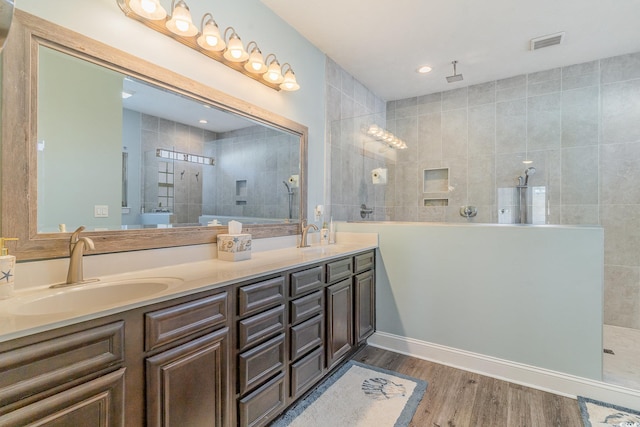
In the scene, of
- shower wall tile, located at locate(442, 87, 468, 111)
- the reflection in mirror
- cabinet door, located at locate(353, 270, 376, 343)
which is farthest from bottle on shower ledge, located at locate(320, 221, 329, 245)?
shower wall tile, located at locate(442, 87, 468, 111)

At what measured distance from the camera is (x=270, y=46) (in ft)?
7.63

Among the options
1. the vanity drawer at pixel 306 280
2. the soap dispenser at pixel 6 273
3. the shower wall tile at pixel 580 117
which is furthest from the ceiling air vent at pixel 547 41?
the soap dispenser at pixel 6 273

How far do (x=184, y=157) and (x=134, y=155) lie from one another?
32 cm

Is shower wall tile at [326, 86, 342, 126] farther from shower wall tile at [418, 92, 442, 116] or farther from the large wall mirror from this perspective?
shower wall tile at [418, 92, 442, 116]

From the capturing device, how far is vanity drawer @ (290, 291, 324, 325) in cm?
174

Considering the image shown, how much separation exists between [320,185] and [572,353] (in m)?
A: 2.24

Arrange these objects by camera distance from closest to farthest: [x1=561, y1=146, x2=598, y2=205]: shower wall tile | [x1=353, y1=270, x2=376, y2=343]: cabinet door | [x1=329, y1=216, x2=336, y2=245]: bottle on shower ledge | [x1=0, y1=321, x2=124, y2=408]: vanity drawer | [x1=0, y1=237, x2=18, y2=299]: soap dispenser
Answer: [x1=0, y1=321, x2=124, y2=408]: vanity drawer
[x1=0, y1=237, x2=18, y2=299]: soap dispenser
[x1=353, y1=270, x2=376, y2=343]: cabinet door
[x1=329, y1=216, x2=336, y2=245]: bottle on shower ledge
[x1=561, y1=146, x2=598, y2=205]: shower wall tile

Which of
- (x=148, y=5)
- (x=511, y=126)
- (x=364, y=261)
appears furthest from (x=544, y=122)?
(x=148, y=5)

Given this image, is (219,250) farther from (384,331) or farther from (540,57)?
(540,57)

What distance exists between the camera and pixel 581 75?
10.3 ft

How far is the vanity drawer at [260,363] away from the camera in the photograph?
55.6 inches

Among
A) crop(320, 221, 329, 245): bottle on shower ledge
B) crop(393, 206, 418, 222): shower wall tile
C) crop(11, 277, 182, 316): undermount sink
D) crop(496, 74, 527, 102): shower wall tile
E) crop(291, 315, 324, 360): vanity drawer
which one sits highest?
crop(496, 74, 527, 102): shower wall tile

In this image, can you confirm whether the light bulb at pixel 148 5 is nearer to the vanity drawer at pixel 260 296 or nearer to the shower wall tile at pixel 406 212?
the vanity drawer at pixel 260 296

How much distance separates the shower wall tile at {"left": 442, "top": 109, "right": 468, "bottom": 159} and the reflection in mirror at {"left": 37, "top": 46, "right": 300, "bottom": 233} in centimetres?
238
